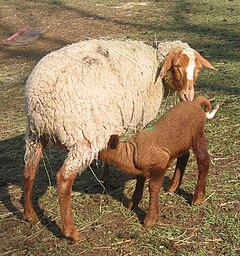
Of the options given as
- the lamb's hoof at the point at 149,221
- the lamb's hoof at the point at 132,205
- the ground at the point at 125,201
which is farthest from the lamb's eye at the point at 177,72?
the lamb's hoof at the point at 149,221

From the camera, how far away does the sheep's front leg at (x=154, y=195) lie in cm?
378

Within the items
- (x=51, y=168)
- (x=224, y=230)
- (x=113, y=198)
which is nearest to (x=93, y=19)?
(x=51, y=168)

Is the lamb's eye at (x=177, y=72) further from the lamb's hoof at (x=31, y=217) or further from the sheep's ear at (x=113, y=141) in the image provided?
the lamb's hoof at (x=31, y=217)

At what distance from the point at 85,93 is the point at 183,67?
1064mm

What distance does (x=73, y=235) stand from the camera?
12.4ft

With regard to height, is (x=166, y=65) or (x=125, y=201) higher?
(x=166, y=65)

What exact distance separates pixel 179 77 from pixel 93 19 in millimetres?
8006

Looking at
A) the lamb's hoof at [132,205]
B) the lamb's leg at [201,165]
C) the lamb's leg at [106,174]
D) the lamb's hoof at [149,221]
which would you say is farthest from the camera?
the lamb's leg at [106,174]

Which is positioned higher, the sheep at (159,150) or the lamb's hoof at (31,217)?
the sheep at (159,150)

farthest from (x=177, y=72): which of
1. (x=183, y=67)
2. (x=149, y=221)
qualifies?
(x=149, y=221)

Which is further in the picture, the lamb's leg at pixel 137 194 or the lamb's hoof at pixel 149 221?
the lamb's leg at pixel 137 194

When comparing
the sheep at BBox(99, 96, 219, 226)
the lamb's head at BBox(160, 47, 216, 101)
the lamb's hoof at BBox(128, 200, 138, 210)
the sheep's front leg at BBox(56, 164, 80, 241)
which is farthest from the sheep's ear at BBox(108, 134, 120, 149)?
the lamb's head at BBox(160, 47, 216, 101)

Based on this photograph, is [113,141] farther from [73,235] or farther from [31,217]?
[31,217]

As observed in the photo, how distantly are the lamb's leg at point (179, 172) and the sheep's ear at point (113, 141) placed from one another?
30.6 inches
